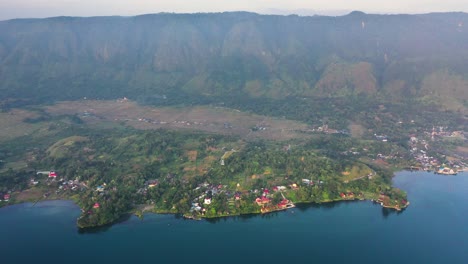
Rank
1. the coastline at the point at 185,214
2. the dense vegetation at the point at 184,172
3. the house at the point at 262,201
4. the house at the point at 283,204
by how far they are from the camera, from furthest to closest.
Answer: the dense vegetation at the point at 184,172 < the house at the point at 283,204 < the house at the point at 262,201 < the coastline at the point at 185,214

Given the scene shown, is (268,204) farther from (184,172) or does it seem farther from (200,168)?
(184,172)

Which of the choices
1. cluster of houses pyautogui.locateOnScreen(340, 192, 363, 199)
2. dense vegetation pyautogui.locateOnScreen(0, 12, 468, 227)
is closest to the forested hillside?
dense vegetation pyautogui.locateOnScreen(0, 12, 468, 227)

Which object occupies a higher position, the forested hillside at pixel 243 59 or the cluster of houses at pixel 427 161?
the forested hillside at pixel 243 59

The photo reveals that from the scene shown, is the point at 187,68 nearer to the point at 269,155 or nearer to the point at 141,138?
the point at 141,138

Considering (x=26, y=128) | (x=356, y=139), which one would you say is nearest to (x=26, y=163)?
(x=26, y=128)

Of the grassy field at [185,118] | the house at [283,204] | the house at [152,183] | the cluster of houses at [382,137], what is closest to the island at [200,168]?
the house at [283,204]

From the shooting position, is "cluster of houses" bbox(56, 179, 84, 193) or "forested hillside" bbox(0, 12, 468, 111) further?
"forested hillside" bbox(0, 12, 468, 111)

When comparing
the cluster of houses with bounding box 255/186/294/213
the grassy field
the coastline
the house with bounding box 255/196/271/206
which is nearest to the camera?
the coastline

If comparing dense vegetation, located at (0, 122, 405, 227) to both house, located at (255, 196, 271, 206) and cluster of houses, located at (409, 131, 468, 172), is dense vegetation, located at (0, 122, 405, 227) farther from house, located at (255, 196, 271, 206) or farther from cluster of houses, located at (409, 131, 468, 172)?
cluster of houses, located at (409, 131, 468, 172)

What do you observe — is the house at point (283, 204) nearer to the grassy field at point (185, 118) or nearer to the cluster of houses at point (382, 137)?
the grassy field at point (185, 118)

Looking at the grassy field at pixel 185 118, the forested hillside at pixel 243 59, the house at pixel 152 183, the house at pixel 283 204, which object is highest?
the forested hillside at pixel 243 59

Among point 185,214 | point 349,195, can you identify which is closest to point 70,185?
point 185,214
